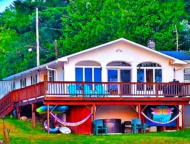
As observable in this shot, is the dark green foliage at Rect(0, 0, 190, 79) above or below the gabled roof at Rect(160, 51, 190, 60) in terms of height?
above

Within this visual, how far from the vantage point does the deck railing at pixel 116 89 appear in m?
51.1

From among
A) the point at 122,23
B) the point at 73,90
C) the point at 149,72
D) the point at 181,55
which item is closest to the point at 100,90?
the point at 73,90

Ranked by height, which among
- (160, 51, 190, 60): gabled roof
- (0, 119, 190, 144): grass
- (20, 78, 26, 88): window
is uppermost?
(160, 51, 190, 60): gabled roof

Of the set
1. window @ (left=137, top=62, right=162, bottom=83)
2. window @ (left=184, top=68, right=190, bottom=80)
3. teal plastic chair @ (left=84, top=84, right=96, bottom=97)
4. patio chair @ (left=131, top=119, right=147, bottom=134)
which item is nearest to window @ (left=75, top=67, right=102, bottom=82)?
teal plastic chair @ (left=84, top=84, right=96, bottom=97)

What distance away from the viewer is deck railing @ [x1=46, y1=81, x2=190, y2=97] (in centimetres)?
5109

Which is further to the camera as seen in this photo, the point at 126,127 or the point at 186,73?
the point at 186,73

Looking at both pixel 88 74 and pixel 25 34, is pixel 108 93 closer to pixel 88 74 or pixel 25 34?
pixel 88 74

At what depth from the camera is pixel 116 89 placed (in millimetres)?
52438

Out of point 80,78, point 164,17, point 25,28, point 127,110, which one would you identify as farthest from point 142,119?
point 25,28

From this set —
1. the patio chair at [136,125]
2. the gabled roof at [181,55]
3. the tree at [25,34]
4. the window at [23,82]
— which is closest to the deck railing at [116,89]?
the patio chair at [136,125]

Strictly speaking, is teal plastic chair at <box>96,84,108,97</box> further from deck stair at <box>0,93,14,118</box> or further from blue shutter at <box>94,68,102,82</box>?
deck stair at <box>0,93,14,118</box>

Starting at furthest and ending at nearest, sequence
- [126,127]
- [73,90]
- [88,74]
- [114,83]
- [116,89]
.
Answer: [88,74], [126,127], [116,89], [114,83], [73,90]

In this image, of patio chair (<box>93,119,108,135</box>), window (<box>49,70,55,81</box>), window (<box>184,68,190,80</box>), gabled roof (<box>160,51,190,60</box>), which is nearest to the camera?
patio chair (<box>93,119,108,135</box>)

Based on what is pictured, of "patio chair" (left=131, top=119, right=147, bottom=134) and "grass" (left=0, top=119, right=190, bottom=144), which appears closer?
"grass" (left=0, top=119, right=190, bottom=144)
